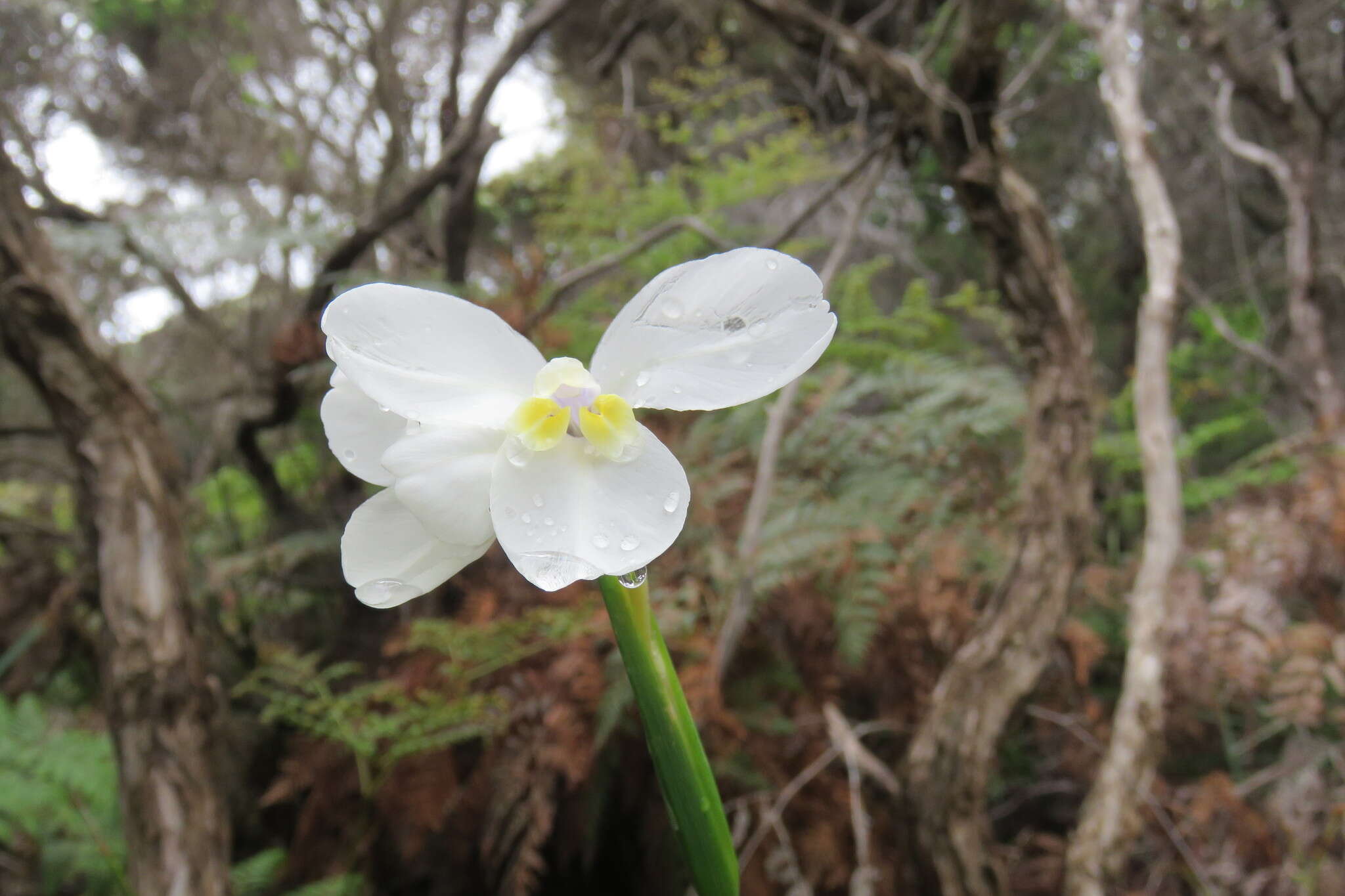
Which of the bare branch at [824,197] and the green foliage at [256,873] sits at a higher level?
the bare branch at [824,197]

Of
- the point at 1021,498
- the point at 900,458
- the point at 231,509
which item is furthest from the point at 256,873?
the point at 900,458

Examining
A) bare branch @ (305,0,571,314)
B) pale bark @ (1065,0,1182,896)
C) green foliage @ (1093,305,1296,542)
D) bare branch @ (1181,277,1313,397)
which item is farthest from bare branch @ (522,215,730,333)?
bare branch @ (1181,277,1313,397)

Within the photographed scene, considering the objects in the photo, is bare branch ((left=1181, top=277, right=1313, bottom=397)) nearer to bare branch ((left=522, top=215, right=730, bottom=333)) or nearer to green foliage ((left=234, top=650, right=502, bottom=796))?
bare branch ((left=522, top=215, right=730, bottom=333))

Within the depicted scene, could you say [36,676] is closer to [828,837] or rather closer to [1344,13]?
[828,837]

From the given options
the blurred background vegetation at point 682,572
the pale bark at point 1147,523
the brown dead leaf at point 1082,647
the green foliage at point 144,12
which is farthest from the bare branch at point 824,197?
the green foliage at point 144,12

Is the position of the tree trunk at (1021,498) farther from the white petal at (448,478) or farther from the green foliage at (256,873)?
the green foliage at (256,873)

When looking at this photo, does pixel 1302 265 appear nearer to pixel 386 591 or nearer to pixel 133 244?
pixel 386 591

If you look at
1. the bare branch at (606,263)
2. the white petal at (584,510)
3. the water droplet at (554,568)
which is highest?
the bare branch at (606,263)
